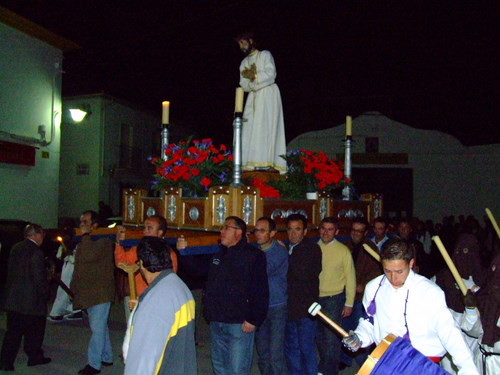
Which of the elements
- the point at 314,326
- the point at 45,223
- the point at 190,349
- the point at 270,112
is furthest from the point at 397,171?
the point at 190,349

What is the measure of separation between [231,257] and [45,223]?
14.6 meters

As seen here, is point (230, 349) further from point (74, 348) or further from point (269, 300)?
point (74, 348)

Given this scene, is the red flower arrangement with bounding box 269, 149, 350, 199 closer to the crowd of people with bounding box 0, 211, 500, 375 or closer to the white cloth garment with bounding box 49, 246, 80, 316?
the crowd of people with bounding box 0, 211, 500, 375

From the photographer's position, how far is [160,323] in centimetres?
322

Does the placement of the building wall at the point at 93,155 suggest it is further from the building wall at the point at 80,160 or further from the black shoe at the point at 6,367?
the black shoe at the point at 6,367

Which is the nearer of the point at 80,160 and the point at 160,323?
the point at 160,323

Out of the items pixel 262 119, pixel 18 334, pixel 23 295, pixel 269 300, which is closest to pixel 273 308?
pixel 269 300

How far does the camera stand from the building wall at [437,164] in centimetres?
2162

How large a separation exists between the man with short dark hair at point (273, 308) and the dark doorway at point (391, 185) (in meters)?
17.5

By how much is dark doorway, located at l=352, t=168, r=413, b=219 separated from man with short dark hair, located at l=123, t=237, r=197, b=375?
19.7 metres

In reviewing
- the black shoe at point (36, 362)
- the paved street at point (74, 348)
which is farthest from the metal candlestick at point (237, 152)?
the black shoe at point (36, 362)

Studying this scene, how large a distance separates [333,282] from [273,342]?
1.06 metres

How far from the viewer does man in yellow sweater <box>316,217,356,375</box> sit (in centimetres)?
605

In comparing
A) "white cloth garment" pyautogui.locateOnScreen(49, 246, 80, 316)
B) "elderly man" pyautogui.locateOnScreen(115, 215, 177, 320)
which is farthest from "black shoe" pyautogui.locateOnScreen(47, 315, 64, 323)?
"elderly man" pyautogui.locateOnScreen(115, 215, 177, 320)
